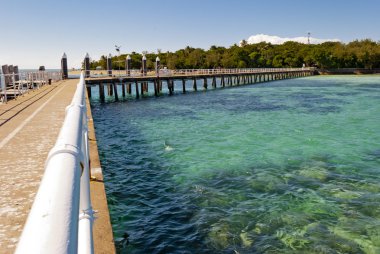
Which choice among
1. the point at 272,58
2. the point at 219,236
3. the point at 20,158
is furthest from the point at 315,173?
the point at 272,58

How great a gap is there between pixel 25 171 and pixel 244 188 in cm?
595

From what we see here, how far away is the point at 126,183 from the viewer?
35.6ft

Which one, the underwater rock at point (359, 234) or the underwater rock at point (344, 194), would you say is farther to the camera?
the underwater rock at point (344, 194)

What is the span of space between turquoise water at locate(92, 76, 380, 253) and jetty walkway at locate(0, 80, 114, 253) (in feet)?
7.08

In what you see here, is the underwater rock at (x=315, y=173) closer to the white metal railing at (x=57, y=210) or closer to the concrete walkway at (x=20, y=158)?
the concrete walkway at (x=20, y=158)

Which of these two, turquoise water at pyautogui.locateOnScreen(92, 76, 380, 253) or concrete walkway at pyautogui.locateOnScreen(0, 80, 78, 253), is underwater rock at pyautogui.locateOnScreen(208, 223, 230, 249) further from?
concrete walkway at pyautogui.locateOnScreen(0, 80, 78, 253)

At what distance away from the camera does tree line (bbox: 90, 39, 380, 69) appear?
104875 millimetres

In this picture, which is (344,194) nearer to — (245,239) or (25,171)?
(245,239)

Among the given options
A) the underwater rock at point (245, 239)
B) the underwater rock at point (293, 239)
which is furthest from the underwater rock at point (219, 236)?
the underwater rock at point (293, 239)

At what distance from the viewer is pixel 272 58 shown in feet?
400

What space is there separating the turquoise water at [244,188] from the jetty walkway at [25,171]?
2157 millimetres

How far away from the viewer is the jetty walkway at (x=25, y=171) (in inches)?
163

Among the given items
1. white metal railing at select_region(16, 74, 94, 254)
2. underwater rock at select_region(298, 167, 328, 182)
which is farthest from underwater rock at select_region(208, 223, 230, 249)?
white metal railing at select_region(16, 74, 94, 254)

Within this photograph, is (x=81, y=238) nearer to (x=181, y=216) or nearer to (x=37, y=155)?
(x=37, y=155)
